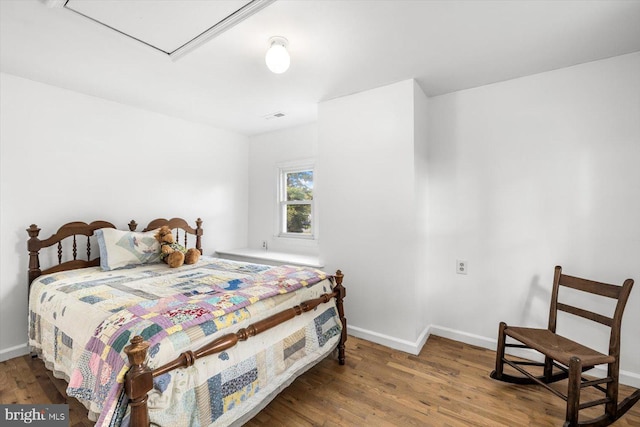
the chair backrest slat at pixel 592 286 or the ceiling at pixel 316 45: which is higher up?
the ceiling at pixel 316 45

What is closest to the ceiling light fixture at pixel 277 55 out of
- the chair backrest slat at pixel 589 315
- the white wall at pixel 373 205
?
the white wall at pixel 373 205

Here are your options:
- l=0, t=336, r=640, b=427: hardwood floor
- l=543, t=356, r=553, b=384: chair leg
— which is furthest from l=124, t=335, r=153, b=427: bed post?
l=543, t=356, r=553, b=384: chair leg

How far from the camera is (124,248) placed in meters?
2.83

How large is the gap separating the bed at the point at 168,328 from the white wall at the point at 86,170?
222mm

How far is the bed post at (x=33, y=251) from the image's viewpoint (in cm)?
252

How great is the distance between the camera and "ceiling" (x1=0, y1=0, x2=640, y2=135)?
1.73 meters

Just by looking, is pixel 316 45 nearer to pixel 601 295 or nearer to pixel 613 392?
pixel 601 295

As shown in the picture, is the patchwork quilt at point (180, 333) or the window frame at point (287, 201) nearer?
the patchwork quilt at point (180, 333)

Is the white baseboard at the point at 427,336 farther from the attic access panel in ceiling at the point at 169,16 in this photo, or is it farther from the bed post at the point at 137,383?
the attic access panel in ceiling at the point at 169,16

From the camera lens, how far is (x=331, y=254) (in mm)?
3168

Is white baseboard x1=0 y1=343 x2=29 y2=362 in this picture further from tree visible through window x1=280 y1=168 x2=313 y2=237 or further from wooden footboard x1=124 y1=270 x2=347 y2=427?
tree visible through window x1=280 y1=168 x2=313 y2=237

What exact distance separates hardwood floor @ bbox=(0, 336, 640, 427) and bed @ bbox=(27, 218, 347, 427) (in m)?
0.17

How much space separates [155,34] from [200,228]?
2397mm

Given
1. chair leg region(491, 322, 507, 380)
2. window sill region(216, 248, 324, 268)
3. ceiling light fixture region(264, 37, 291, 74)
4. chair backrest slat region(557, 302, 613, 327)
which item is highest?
ceiling light fixture region(264, 37, 291, 74)
